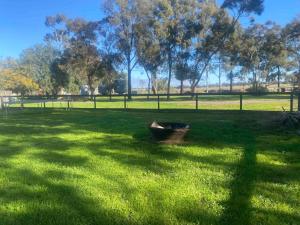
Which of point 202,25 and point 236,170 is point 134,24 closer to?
point 202,25

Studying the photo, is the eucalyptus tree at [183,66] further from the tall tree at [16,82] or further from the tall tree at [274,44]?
the tall tree at [16,82]

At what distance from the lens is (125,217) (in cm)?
373

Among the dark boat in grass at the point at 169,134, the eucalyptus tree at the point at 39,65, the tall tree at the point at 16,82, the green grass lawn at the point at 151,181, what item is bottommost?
the green grass lawn at the point at 151,181

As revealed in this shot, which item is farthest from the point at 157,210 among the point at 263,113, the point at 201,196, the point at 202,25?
the point at 202,25

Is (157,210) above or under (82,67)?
under

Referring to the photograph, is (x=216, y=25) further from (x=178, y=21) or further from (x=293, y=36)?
(x=293, y=36)

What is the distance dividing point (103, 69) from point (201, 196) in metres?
42.3

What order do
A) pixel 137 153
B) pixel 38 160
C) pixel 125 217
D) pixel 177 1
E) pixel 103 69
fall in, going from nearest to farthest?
pixel 125 217 → pixel 38 160 → pixel 137 153 → pixel 177 1 → pixel 103 69

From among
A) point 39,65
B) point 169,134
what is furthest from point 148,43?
point 39,65

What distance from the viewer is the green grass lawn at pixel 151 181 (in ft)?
12.4

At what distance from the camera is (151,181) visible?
4.89m

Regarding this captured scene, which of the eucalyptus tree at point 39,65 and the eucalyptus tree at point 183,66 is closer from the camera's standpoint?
the eucalyptus tree at point 183,66

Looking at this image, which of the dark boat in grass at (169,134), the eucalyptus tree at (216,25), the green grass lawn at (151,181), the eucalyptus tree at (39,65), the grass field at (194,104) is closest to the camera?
the green grass lawn at (151,181)

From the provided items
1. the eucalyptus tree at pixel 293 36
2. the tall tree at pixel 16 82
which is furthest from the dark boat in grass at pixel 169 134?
the tall tree at pixel 16 82
